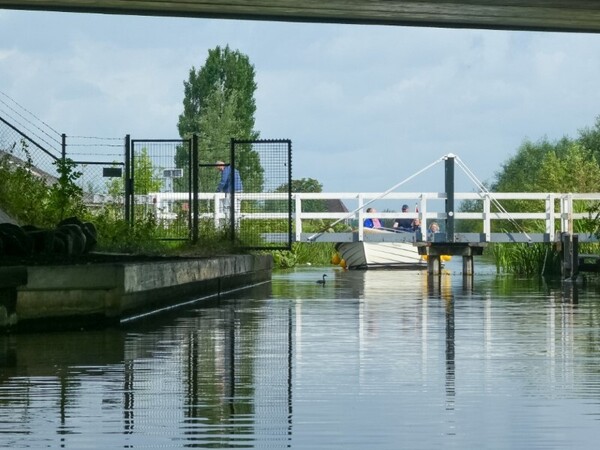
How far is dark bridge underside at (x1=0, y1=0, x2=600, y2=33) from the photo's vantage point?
1005 inches

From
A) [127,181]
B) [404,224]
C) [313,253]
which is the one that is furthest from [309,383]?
[404,224]

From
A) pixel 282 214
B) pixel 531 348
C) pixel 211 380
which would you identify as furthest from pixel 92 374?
pixel 282 214

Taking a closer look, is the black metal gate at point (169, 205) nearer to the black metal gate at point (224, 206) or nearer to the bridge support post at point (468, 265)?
the black metal gate at point (224, 206)

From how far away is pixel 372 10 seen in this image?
2633 centimetres

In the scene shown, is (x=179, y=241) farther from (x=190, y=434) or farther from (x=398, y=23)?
(x=190, y=434)

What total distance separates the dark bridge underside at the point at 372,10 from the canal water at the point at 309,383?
40.2 ft

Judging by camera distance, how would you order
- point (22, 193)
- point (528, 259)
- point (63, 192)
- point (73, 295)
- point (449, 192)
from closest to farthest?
point (73, 295) < point (63, 192) < point (22, 193) < point (528, 259) < point (449, 192)

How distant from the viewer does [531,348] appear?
991cm

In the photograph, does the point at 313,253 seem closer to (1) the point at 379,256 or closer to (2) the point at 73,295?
(1) the point at 379,256

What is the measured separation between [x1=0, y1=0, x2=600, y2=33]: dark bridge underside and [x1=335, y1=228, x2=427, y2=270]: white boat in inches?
357

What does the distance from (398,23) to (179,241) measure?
5795mm

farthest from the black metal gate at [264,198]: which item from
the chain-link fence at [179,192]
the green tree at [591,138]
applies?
the green tree at [591,138]

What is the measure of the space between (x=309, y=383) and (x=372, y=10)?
19337 mm

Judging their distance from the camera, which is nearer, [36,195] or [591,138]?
[36,195]
